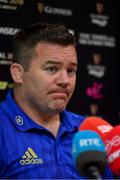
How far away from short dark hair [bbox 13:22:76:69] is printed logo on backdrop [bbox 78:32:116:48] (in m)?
1.04

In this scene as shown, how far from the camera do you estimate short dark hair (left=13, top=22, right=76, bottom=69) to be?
153 cm

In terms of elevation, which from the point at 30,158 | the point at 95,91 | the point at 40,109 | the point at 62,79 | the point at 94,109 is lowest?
the point at 94,109

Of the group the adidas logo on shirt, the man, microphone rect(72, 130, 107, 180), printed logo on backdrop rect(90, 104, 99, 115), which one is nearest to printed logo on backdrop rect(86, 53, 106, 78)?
printed logo on backdrop rect(90, 104, 99, 115)

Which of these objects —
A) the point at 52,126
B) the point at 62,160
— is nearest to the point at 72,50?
the point at 52,126

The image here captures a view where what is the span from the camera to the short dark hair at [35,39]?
1534mm

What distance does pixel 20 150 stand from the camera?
55.5 inches

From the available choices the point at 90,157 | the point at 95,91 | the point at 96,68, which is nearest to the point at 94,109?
the point at 95,91

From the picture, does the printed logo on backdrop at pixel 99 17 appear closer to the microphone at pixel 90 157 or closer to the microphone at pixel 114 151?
the microphone at pixel 114 151

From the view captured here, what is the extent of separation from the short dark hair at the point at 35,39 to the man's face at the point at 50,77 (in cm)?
2

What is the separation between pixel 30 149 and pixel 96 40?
1.38 metres

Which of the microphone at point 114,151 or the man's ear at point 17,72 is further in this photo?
the man's ear at point 17,72

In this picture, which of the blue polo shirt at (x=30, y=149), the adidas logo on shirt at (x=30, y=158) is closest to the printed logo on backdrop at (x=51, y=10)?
the blue polo shirt at (x=30, y=149)

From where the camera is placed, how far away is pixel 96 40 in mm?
2668

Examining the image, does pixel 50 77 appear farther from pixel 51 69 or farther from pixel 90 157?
pixel 90 157
